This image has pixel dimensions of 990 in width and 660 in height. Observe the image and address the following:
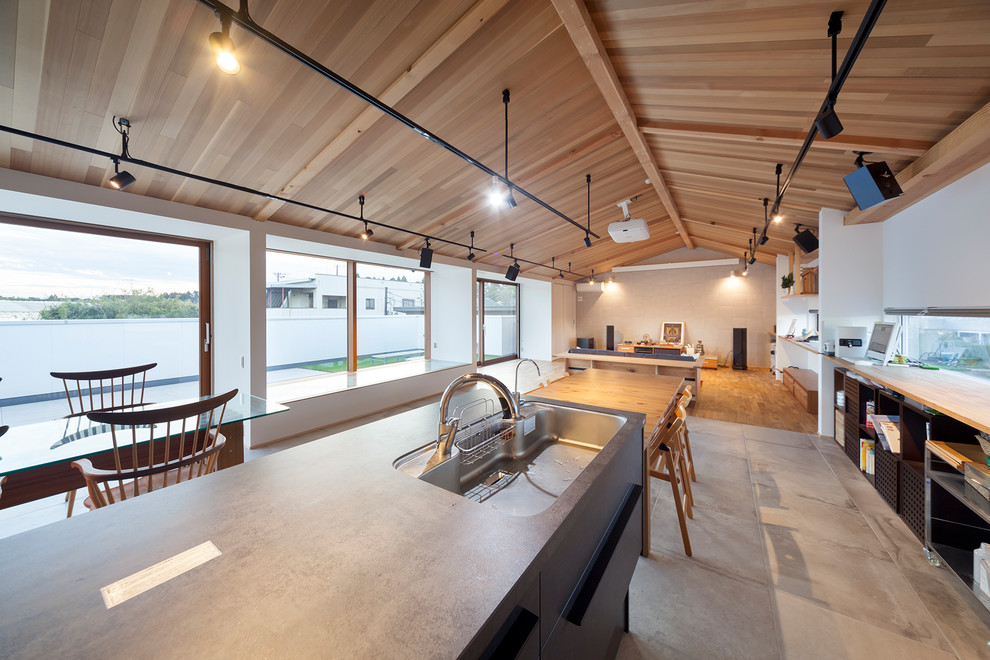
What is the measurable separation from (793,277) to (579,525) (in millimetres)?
7342

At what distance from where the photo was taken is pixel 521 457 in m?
1.66

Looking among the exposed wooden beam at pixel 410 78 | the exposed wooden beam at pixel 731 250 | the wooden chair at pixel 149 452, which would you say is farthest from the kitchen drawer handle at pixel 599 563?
the exposed wooden beam at pixel 731 250

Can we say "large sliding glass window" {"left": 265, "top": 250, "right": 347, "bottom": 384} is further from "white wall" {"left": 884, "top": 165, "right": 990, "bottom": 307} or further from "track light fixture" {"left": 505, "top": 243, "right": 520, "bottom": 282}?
"white wall" {"left": 884, "top": 165, "right": 990, "bottom": 307}

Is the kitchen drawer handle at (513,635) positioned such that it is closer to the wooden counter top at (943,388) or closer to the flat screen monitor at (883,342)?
the wooden counter top at (943,388)

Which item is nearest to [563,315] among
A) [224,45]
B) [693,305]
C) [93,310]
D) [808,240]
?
[693,305]

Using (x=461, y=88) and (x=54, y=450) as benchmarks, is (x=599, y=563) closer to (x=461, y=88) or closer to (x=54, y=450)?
(x=54, y=450)

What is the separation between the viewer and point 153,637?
52cm

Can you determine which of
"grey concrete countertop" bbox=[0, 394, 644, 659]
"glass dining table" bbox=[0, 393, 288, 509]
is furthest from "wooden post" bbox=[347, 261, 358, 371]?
"grey concrete countertop" bbox=[0, 394, 644, 659]

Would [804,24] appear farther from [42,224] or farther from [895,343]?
[42,224]

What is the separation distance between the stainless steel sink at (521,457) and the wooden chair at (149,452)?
1.30m

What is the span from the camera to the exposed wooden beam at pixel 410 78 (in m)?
2.09

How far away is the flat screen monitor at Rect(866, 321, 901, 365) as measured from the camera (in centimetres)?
320

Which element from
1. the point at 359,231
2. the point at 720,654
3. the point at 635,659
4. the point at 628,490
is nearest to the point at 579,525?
the point at 628,490

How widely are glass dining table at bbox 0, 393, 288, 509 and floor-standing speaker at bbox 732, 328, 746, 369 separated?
9880 mm
